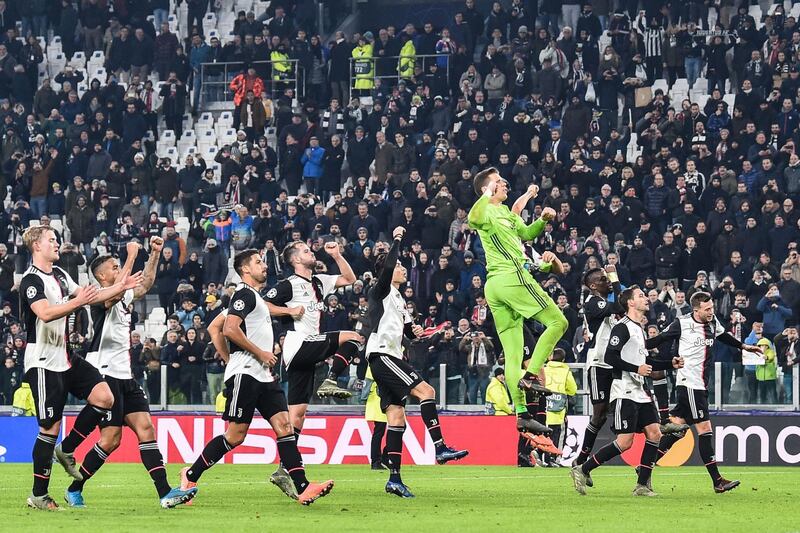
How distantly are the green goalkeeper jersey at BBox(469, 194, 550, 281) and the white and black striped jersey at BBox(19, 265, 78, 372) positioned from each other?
171 inches

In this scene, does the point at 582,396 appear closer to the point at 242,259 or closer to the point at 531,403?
the point at 531,403

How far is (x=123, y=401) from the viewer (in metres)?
13.5

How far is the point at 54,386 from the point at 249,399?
5.74ft

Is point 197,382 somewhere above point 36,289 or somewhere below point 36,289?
below

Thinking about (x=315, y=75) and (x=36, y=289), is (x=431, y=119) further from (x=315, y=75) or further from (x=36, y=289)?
(x=36, y=289)

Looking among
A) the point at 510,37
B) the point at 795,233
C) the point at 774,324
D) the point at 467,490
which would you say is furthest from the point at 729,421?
the point at 510,37

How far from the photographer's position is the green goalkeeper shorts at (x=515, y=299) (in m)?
14.8

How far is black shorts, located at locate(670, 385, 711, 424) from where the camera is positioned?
53.5 feet

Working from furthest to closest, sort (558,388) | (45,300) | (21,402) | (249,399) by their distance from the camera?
(21,402) < (558,388) < (249,399) < (45,300)

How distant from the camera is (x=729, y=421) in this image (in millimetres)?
22875

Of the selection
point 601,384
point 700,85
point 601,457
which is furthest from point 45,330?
point 700,85

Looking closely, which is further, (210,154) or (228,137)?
(228,137)

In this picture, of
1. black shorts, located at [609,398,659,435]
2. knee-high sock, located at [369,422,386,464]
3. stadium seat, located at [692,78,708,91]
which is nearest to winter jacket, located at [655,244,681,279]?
stadium seat, located at [692,78,708,91]

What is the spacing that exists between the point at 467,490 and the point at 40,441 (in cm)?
515
